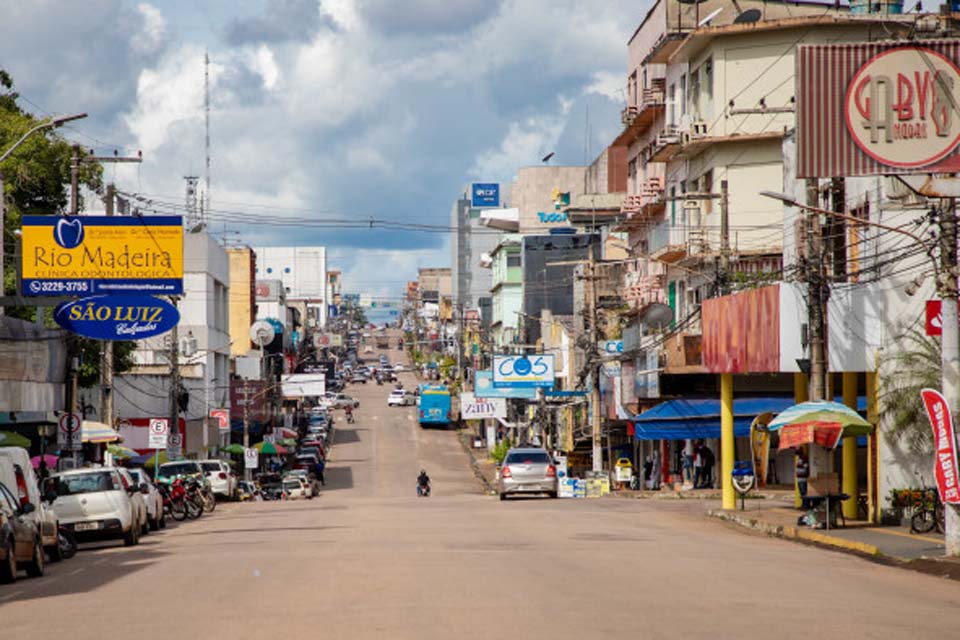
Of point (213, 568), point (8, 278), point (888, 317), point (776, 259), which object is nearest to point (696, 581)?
point (213, 568)

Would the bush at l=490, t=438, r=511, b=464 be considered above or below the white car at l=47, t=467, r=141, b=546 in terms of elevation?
below

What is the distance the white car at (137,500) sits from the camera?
3089 centimetres

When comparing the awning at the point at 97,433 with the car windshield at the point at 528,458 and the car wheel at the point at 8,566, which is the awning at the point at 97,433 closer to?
the car windshield at the point at 528,458

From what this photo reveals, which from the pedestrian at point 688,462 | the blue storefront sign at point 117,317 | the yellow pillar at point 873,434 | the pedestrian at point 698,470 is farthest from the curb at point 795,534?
the pedestrian at point 688,462

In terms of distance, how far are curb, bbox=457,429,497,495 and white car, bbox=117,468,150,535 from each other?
31608mm

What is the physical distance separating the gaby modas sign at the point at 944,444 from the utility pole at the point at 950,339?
228 mm

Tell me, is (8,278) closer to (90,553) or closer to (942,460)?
(90,553)

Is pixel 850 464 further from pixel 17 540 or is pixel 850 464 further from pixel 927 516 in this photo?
pixel 17 540

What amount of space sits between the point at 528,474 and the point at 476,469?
37.2m

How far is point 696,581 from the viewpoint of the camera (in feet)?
58.3

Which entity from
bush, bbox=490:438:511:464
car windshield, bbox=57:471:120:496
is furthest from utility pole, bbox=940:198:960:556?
bush, bbox=490:438:511:464

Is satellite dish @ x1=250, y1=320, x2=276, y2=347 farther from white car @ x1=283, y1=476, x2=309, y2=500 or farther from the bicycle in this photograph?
the bicycle

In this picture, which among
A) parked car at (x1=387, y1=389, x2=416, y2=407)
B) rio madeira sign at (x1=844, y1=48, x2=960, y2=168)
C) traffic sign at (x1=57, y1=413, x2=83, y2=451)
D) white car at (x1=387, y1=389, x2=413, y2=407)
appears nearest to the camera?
rio madeira sign at (x1=844, y1=48, x2=960, y2=168)

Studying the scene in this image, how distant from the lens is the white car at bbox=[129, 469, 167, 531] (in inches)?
1393
